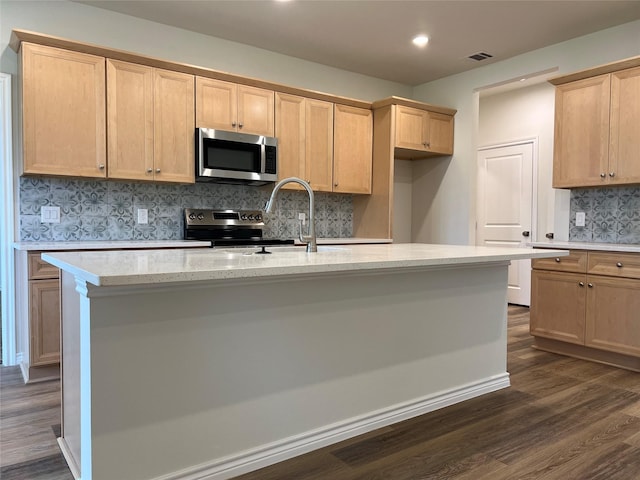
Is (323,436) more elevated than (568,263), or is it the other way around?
(568,263)

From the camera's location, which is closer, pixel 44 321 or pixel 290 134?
pixel 44 321

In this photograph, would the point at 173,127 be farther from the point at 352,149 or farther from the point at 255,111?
the point at 352,149

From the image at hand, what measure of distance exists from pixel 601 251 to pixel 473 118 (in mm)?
2067

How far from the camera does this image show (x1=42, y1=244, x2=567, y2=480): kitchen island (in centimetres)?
156

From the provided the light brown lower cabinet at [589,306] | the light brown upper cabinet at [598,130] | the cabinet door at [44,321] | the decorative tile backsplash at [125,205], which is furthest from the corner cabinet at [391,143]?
the cabinet door at [44,321]

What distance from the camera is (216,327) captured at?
5.82ft

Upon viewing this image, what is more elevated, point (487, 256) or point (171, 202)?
point (171, 202)

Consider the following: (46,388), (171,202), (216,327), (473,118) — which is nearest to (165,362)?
(216,327)

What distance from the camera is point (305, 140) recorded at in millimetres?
4309

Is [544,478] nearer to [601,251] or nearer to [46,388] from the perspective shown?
[601,251]

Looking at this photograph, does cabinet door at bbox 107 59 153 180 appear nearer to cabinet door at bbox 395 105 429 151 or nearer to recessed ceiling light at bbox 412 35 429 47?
recessed ceiling light at bbox 412 35 429 47

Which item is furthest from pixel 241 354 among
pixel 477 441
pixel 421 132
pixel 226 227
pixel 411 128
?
pixel 421 132

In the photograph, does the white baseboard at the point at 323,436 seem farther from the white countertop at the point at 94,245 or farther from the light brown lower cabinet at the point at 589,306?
the white countertop at the point at 94,245

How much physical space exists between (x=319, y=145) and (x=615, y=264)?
8.47 feet
